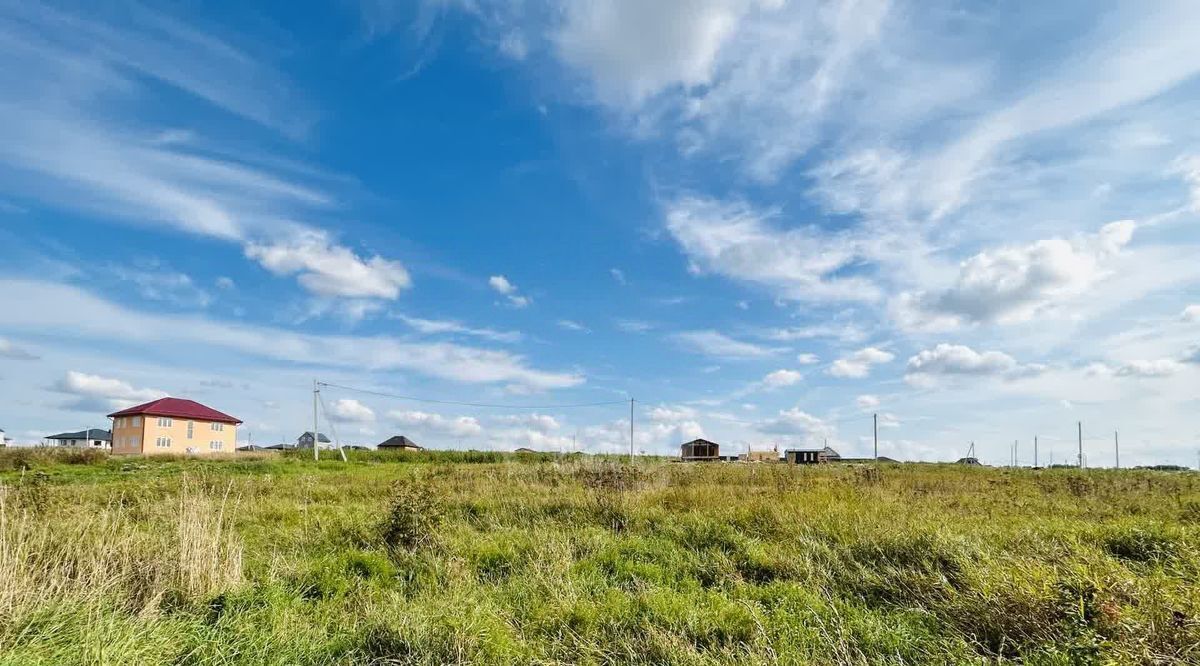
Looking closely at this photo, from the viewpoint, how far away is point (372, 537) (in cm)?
868

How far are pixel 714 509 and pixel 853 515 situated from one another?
216 centimetres

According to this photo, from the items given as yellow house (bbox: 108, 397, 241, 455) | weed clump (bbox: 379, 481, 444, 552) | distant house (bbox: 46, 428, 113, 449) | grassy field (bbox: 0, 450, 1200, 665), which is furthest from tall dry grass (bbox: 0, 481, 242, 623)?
distant house (bbox: 46, 428, 113, 449)

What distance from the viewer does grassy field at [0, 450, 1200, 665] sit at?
473 cm

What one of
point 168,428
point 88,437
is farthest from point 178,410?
point 88,437

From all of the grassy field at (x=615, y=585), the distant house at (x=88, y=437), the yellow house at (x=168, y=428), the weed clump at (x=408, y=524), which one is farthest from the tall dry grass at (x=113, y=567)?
the distant house at (x=88, y=437)

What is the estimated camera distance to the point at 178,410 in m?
51.4

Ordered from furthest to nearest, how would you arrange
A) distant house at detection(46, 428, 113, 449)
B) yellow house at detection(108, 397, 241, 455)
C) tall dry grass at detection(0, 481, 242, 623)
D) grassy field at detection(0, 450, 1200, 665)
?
1. distant house at detection(46, 428, 113, 449)
2. yellow house at detection(108, 397, 241, 455)
3. tall dry grass at detection(0, 481, 242, 623)
4. grassy field at detection(0, 450, 1200, 665)

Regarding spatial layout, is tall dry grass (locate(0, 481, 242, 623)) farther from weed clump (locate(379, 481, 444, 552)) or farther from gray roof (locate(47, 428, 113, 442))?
gray roof (locate(47, 428, 113, 442))

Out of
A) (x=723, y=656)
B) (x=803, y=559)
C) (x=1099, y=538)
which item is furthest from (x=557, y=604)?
(x=1099, y=538)

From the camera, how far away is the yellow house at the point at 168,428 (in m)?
48.8

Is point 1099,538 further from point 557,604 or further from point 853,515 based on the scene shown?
point 557,604

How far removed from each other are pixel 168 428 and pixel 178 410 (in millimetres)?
1685

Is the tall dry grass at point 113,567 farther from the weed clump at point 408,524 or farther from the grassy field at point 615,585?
the weed clump at point 408,524

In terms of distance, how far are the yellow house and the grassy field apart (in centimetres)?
4666
